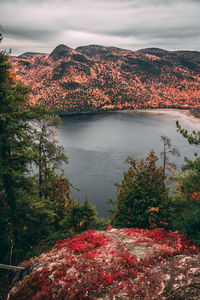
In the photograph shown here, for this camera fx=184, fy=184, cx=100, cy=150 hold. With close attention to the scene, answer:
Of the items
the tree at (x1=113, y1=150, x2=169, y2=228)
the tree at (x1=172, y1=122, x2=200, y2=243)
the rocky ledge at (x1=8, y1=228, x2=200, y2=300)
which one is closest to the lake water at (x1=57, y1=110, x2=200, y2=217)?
the tree at (x1=113, y1=150, x2=169, y2=228)

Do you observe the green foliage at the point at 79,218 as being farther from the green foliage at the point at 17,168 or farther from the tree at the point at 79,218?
the green foliage at the point at 17,168

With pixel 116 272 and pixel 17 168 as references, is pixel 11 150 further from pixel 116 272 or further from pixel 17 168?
pixel 116 272

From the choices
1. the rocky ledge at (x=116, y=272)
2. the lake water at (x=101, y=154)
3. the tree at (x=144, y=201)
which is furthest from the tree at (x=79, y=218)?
the lake water at (x=101, y=154)

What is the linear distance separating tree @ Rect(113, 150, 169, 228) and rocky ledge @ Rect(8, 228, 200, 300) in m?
5.10

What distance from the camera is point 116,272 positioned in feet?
28.0

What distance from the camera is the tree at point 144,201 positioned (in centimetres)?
1659

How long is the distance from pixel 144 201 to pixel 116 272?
891 cm

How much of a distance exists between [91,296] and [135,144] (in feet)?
289

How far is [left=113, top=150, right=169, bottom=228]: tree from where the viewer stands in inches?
653

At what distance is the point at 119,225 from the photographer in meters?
18.0

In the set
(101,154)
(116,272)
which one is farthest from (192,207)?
(101,154)

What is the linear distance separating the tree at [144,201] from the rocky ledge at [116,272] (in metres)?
5.10

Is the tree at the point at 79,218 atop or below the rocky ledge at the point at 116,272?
below

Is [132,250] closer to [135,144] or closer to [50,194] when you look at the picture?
[50,194]
